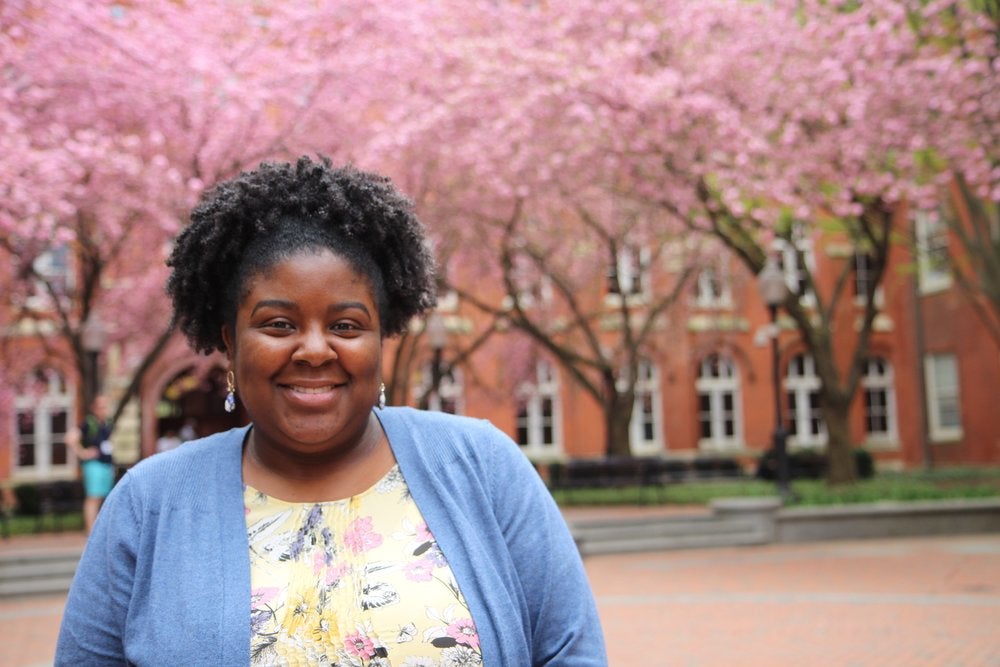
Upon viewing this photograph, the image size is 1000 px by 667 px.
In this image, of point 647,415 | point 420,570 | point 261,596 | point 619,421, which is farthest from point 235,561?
point 647,415

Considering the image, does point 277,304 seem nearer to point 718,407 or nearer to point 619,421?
point 619,421

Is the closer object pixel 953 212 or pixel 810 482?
pixel 953 212

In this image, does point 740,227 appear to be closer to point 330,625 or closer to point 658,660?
point 658,660

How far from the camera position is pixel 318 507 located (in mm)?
1984

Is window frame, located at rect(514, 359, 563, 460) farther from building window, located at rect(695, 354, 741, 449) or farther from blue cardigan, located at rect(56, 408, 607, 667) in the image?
blue cardigan, located at rect(56, 408, 607, 667)

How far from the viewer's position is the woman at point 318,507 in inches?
72.2

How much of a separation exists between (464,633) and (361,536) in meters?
0.27

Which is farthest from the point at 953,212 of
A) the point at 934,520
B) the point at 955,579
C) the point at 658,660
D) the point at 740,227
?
the point at 658,660

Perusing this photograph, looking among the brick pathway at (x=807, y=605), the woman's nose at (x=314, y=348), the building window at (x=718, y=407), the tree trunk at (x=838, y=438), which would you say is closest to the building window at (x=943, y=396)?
the building window at (x=718, y=407)

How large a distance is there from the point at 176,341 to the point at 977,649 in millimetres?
16123

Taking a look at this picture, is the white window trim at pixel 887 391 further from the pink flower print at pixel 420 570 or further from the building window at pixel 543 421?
the pink flower print at pixel 420 570

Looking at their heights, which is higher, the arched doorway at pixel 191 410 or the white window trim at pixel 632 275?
the white window trim at pixel 632 275

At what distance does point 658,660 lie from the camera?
739cm

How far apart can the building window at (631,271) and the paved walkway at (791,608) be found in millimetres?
8676
